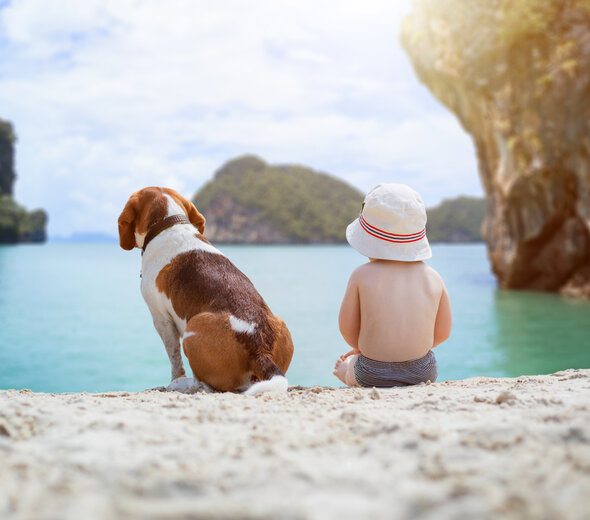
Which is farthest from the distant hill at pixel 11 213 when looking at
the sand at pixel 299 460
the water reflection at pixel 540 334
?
the sand at pixel 299 460

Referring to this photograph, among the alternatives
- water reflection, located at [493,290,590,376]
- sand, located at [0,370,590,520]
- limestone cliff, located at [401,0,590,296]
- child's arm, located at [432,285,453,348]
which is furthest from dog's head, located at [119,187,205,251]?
limestone cliff, located at [401,0,590,296]

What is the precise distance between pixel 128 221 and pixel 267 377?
5.74ft

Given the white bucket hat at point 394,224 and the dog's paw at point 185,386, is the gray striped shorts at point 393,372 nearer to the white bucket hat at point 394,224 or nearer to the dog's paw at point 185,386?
the white bucket hat at point 394,224

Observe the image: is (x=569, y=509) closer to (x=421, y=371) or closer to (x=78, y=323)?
(x=421, y=371)

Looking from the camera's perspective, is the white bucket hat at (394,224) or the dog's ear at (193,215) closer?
the white bucket hat at (394,224)

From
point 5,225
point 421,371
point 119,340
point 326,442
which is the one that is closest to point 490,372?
point 421,371

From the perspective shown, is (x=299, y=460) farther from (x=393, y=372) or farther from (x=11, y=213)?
(x=11, y=213)

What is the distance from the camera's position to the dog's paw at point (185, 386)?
3502 millimetres

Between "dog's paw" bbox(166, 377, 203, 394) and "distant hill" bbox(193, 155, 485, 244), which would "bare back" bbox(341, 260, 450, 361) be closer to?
"dog's paw" bbox(166, 377, 203, 394)

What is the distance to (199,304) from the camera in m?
3.54

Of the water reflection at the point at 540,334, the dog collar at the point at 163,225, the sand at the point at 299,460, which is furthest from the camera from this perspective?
the water reflection at the point at 540,334

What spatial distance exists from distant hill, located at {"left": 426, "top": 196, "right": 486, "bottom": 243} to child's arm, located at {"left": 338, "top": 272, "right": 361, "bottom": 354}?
9853 centimetres

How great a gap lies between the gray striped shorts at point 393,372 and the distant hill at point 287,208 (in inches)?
4032

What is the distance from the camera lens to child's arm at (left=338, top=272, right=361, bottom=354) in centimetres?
343
